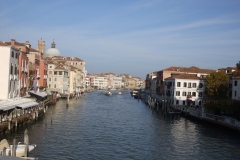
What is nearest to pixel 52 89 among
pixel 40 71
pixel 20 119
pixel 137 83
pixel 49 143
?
pixel 40 71

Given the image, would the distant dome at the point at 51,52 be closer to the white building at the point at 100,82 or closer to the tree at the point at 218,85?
the white building at the point at 100,82

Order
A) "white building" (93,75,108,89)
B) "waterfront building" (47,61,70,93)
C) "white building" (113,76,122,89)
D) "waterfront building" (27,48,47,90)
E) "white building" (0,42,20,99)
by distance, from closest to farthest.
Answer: "white building" (0,42,20,99) < "waterfront building" (27,48,47,90) < "waterfront building" (47,61,70,93) < "white building" (93,75,108,89) < "white building" (113,76,122,89)

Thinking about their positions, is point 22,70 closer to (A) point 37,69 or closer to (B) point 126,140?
(A) point 37,69

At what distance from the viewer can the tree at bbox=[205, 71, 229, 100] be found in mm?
35000

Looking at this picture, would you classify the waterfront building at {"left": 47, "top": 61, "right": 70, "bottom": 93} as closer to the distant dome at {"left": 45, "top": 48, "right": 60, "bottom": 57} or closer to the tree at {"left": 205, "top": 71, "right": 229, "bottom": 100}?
the tree at {"left": 205, "top": 71, "right": 229, "bottom": 100}

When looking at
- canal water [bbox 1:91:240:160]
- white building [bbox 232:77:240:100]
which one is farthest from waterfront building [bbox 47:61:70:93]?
white building [bbox 232:77:240:100]

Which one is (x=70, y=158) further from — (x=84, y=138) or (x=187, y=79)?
(x=187, y=79)

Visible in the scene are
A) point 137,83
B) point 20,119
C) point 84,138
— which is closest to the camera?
point 84,138

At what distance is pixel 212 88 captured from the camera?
117ft

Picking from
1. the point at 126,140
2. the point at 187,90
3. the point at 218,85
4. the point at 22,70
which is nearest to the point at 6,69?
the point at 22,70

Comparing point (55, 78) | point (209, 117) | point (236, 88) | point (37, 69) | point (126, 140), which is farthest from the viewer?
point (55, 78)

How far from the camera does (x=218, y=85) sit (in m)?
35.5

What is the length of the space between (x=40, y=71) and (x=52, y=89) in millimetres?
9978

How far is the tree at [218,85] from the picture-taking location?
35.0m
